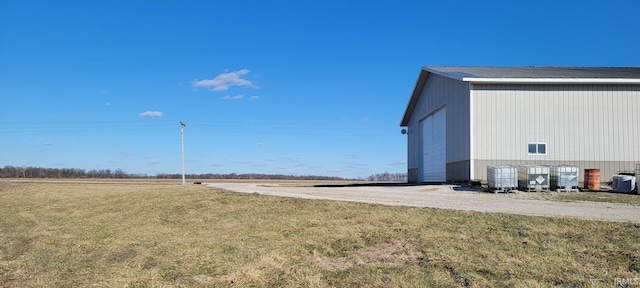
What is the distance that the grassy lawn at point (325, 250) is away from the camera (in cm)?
659

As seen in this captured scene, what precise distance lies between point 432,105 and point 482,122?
7430mm

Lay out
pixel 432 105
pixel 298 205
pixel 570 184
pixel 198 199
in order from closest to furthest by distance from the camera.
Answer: pixel 298 205, pixel 198 199, pixel 570 184, pixel 432 105

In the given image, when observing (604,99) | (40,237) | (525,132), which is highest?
(604,99)

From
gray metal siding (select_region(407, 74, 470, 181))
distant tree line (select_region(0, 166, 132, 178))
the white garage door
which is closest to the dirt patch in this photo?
gray metal siding (select_region(407, 74, 470, 181))

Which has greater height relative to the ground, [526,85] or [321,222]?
[526,85]

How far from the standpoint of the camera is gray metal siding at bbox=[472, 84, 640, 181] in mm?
23062

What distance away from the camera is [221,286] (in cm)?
655

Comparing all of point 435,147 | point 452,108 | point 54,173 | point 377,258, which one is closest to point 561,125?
point 452,108

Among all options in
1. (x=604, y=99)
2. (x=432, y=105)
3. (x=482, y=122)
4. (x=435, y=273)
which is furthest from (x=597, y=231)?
(x=432, y=105)

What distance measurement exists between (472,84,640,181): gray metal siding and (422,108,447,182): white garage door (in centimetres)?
464

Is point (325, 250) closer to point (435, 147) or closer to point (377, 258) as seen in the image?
point (377, 258)

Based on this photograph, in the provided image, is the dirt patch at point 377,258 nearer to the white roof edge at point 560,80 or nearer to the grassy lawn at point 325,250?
the grassy lawn at point 325,250

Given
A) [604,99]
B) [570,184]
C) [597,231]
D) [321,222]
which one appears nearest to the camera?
[597,231]

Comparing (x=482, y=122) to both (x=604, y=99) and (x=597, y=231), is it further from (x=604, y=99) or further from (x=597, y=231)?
(x=597, y=231)
